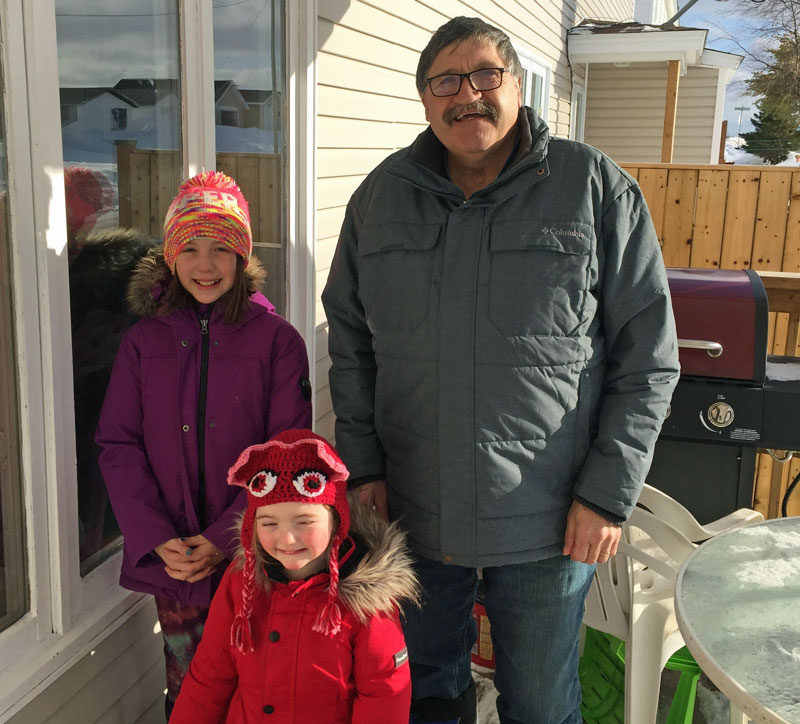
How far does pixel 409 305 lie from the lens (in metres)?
1.90

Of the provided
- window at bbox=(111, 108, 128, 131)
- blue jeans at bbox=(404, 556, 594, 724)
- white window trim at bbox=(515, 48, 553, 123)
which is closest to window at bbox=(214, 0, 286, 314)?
window at bbox=(111, 108, 128, 131)

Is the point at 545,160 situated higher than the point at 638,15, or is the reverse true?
the point at 638,15

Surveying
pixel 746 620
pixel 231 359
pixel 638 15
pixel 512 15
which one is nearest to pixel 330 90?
pixel 231 359

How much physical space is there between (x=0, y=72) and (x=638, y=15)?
2413cm

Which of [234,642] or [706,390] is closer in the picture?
[234,642]

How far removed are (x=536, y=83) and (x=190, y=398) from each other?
8.43m

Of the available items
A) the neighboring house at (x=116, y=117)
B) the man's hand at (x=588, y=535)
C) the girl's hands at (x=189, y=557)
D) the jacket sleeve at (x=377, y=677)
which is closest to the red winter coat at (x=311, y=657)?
the jacket sleeve at (x=377, y=677)

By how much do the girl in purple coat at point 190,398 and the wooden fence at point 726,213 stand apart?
20.0ft

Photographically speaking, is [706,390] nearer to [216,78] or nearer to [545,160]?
[545,160]

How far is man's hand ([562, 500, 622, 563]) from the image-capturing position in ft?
6.04

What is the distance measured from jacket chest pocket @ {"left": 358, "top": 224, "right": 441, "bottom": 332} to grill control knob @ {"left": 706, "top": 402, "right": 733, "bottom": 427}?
1.66m

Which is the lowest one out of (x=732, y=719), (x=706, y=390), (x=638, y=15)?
(x=732, y=719)

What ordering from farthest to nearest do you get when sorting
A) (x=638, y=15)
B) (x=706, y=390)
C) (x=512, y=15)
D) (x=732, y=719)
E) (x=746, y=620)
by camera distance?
(x=638, y=15) < (x=512, y=15) < (x=706, y=390) < (x=732, y=719) < (x=746, y=620)

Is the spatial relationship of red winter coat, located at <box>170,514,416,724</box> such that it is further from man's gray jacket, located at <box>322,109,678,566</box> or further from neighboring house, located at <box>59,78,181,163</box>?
neighboring house, located at <box>59,78,181,163</box>
